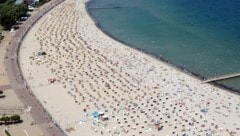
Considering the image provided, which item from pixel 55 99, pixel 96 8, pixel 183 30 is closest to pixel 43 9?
pixel 96 8

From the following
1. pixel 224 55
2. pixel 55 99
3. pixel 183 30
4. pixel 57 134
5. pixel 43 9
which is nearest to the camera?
pixel 57 134

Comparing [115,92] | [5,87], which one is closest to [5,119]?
[5,87]

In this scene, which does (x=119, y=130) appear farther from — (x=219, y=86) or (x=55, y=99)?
(x=219, y=86)

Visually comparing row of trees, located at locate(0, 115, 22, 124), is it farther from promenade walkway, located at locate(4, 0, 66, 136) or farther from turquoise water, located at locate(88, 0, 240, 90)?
turquoise water, located at locate(88, 0, 240, 90)

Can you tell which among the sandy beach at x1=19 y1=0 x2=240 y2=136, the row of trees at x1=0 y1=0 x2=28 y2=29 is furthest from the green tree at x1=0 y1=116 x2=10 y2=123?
the row of trees at x1=0 y1=0 x2=28 y2=29

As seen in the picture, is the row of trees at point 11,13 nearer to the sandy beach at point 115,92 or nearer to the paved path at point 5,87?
the sandy beach at point 115,92

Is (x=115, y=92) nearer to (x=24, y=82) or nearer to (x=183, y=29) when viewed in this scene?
(x=24, y=82)
